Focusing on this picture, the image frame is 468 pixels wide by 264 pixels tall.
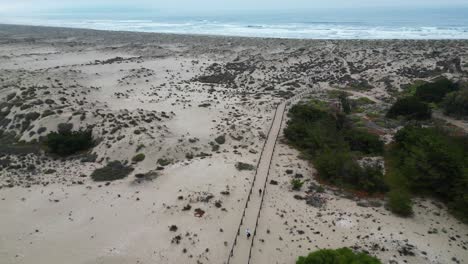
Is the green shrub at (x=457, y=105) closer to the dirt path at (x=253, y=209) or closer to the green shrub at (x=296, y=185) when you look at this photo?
the dirt path at (x=253, y=209)

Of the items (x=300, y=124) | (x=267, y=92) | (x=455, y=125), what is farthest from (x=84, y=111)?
(x=455, y=125)

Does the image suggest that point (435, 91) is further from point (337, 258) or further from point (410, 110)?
point (337, 258)

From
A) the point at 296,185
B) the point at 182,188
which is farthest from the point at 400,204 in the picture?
the point at 182,188

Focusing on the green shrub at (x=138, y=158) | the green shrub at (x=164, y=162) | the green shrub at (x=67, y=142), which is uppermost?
the green shrub at (x=67, y=142)

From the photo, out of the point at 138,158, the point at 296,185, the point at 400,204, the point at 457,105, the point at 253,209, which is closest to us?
the point at 400,204

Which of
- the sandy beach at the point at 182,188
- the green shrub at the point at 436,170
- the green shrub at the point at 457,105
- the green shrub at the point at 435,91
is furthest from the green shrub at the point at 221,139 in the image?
the green shrub at the point at 435,91

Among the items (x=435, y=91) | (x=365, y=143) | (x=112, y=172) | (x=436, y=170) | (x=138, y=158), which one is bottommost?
(x=112, y=172)
